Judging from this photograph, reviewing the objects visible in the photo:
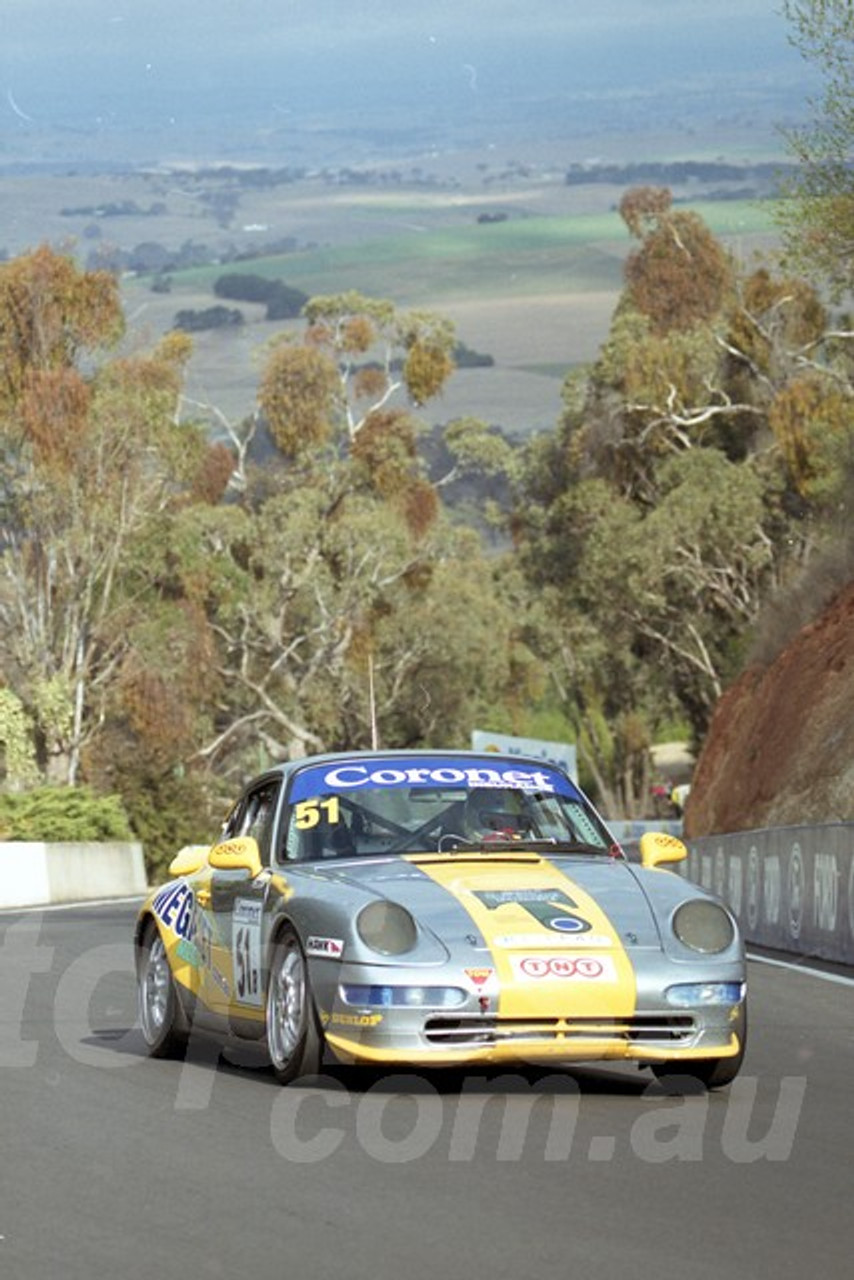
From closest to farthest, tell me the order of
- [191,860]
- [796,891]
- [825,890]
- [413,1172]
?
[413,1172] < [191,860] < [825,890] < [796,891]

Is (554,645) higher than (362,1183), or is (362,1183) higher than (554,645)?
(362,1183)

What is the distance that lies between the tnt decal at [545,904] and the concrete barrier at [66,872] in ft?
80.3

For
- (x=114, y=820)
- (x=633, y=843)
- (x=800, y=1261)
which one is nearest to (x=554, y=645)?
(x=633, y=843)

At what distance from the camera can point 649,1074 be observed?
11711mm

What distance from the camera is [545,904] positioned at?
1091 centimetres

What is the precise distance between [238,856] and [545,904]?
58.3 inches

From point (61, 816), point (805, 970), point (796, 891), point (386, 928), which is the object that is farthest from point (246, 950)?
point (61, 816)

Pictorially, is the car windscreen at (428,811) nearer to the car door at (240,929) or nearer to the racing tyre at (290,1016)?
the car door at (240,929)

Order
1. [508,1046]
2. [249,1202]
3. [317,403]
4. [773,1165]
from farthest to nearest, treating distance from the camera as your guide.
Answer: [317,403]
[508,1046]
[773,1165]
[249,1202]

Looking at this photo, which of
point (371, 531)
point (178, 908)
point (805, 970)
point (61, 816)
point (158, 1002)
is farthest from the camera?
point (371, 531)

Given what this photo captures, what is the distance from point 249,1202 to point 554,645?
6805cm

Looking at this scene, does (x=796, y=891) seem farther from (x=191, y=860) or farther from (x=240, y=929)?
(x=240, y=929)

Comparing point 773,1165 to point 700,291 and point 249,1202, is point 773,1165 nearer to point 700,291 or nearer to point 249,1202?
point 249,1202

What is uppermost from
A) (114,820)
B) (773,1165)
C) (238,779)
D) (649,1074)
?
(773,1165)
